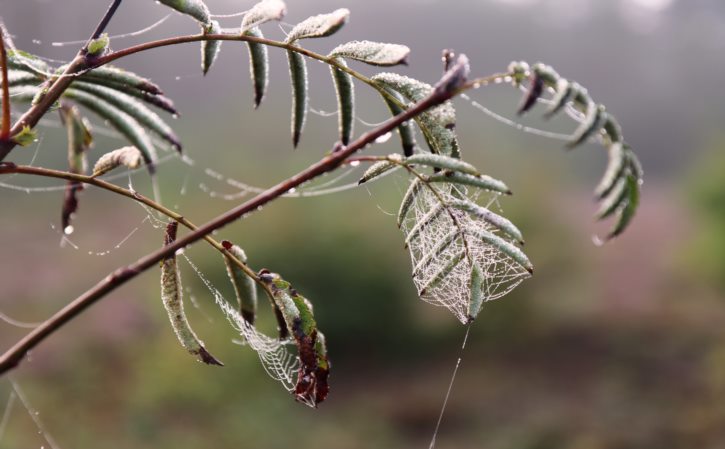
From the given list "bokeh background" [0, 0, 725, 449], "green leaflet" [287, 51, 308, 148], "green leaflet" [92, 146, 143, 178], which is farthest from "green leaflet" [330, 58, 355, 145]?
"bokeh background" [0, 0, 725, 449]

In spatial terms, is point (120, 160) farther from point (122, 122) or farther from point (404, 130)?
point (404, 130)

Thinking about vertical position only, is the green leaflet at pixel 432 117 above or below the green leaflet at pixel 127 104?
above

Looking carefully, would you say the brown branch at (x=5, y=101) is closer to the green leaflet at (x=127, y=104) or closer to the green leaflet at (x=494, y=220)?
the green leaflet at (x=127, y=104)

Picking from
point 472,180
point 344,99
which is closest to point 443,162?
point 472,180

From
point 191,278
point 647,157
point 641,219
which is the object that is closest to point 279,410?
point 191,278

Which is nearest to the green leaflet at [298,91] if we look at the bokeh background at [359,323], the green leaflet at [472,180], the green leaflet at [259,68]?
the green leaflet at [259,68]

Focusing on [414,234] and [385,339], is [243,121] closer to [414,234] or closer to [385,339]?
[385,339]
